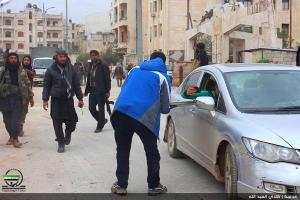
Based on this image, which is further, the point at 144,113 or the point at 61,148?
the point at 61,148

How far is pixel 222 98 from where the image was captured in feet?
21.0

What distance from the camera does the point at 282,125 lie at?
18.0 feet

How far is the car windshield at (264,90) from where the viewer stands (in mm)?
6160

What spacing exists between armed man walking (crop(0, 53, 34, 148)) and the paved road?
0.39 meters

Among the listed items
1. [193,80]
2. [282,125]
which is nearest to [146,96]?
[282,125]

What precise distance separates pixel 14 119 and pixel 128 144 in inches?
154

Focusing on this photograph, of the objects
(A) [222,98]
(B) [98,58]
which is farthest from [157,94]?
(B) [98,58]

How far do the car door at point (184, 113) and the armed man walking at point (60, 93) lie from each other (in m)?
1.94

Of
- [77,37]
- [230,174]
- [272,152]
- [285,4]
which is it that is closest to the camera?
[272,152]

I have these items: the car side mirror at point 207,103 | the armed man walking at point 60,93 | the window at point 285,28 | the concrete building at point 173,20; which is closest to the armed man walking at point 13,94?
the armed man walking at point 60,93

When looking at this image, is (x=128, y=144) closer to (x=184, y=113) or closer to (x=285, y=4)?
(x=184, y=113)

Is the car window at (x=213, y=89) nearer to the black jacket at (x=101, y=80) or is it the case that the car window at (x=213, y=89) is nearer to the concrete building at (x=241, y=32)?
the black jacket at (x=101, y=80)

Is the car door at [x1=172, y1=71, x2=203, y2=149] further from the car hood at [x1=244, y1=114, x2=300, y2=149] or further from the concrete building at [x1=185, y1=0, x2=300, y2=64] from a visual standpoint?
the concrete building at [x1=185, y1=0, x2=300, y2=64]

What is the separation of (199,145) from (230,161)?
126 centimetres
